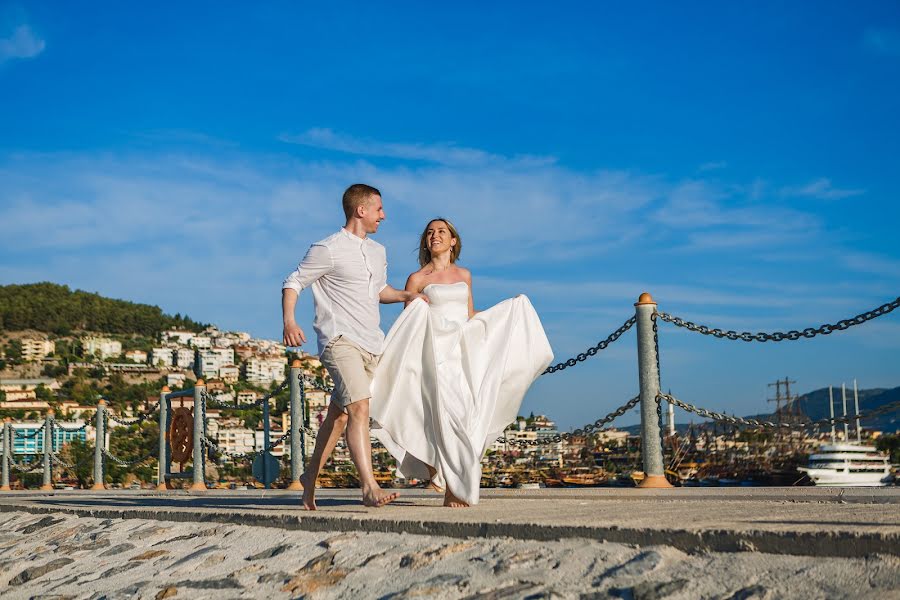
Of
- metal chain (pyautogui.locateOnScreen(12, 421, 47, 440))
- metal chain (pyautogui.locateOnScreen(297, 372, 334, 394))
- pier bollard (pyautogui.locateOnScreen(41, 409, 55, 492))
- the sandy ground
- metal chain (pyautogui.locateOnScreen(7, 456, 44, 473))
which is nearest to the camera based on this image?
the sandy ground

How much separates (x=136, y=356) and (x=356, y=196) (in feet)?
469

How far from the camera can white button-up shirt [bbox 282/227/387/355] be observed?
583 cm

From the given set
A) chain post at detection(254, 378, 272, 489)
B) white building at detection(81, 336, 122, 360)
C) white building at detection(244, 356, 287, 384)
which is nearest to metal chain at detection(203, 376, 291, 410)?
chain post at detection(254, 378, 272, 489)

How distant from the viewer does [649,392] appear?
28.2 ft

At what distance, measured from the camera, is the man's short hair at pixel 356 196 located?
608 cm

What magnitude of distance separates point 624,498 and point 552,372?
343 cm

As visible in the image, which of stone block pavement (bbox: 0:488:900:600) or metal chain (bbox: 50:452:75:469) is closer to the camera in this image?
stone block pavement (bbox: 0:488:900:600)

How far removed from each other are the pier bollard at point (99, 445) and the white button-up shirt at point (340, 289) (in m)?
11.7

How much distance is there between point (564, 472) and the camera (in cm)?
1064

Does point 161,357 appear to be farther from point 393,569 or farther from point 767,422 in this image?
point 393,569

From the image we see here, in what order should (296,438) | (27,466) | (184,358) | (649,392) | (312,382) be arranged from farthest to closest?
(184,358)
(27,466)
(312,382)
(296,438)
(649,392)

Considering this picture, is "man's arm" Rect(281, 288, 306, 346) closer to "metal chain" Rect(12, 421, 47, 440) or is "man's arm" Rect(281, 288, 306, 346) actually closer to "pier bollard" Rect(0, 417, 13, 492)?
"metal chain" Rect(12, 421, 47, 440)

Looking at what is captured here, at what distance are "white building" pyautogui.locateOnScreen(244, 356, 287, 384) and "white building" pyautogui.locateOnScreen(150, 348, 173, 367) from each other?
11848mm

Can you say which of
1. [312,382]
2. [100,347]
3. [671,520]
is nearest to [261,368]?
[100,347]
